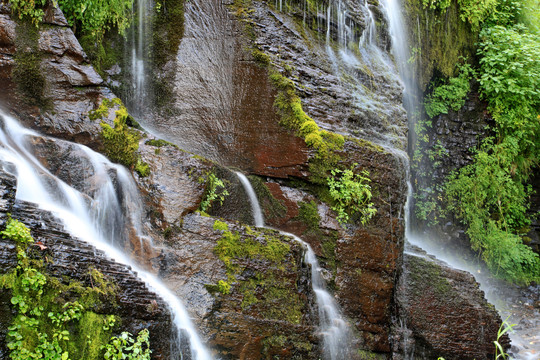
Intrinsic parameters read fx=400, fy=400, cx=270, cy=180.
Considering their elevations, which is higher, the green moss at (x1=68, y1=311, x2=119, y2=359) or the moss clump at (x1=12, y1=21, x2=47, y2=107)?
the moss clump at (x1=12, y1=21, x2=47, y2=107)

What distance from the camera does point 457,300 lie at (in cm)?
680

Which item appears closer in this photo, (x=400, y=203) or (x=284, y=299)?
(x=284, y=299)

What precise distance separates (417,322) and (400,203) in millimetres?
1966

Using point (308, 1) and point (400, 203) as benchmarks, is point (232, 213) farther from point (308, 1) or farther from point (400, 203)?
point (308, 1)

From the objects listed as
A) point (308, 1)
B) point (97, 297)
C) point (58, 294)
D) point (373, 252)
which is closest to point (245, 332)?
point (97, 297)

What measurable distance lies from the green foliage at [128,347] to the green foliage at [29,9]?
494 cm

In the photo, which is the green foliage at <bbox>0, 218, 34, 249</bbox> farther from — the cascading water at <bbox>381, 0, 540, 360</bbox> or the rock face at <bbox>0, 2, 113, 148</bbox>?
the cascading water at <bbox>381, 0, 540, 360</bbox>

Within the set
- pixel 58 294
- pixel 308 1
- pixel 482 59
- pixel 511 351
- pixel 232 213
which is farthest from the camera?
pixel 482 59

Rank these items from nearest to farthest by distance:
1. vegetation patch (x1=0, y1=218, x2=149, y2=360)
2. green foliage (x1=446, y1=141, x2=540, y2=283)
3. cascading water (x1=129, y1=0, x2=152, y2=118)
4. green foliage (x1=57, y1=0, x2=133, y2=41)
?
vegetation patch (x1=0, y1=218, x2=149, y2=360) → green foliage (x1=57, y1=0, x2=133, y2=41) → cascading water (x1=129, y1=0, x2=152, y2=118) → green foliage (x1=446, y1=141, x2=540, y2=283)

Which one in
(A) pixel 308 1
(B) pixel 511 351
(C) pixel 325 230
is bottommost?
(B) pixel 511 351

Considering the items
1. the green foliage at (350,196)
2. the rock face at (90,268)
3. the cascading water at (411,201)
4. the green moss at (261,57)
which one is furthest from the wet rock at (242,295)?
the cascading water at (411,201)

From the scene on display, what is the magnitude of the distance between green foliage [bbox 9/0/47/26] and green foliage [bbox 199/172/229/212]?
3.55 metres

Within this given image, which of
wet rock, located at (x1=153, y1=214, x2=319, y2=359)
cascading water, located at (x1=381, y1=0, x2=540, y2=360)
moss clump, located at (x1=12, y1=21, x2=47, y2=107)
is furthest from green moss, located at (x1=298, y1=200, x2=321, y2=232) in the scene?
cascading water, located at (x1=381, y1=0, x2=540, y2=360)

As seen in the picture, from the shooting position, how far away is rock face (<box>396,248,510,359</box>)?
6.52 meters
